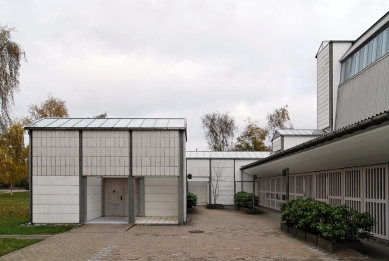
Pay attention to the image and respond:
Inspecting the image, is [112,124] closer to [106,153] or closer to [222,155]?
[106,153]

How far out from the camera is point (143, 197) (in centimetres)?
1748

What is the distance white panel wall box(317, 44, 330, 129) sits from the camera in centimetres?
2194

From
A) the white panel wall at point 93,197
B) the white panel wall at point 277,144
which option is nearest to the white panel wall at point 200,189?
the white panel wall at point 277,144

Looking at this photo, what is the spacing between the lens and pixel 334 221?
9570 millimetres

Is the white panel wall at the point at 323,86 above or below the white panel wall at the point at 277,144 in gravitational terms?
above

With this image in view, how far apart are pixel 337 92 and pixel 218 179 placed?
33.8 feet

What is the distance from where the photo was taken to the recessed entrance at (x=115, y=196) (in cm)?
1758

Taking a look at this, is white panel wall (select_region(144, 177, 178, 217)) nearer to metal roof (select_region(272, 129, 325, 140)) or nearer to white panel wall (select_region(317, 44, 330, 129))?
metal roof (select_region(272, 129, 325, 140))

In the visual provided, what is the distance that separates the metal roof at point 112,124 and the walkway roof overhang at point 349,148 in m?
4.74

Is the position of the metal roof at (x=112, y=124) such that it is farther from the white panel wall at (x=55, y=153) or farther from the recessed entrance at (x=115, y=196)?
the recessed entrance at (x=115, y=196)

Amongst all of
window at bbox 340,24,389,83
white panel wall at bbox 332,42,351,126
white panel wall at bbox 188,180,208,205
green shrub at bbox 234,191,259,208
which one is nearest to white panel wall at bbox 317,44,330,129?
white panel wall at bbox 332,42,351,126

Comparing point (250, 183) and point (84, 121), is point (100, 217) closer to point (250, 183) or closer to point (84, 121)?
point (84, 121)

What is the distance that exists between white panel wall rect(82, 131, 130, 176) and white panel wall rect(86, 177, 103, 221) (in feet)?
2.93

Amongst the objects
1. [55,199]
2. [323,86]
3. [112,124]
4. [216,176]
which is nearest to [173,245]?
[55,199]
